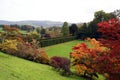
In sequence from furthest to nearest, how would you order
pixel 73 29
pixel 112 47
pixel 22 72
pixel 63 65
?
pixel 73 29
pixel 63 65
pixel 22 72
pixel 112 47

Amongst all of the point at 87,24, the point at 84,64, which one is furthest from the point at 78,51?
the point at 87,24

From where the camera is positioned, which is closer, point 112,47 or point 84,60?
point 112,47

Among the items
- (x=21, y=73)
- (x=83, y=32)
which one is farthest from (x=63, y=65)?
(x=83, y=32)

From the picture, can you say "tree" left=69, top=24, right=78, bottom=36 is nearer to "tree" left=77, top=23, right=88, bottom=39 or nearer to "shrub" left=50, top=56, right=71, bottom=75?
"tree" left=77, top=23, right=88, bottom=39

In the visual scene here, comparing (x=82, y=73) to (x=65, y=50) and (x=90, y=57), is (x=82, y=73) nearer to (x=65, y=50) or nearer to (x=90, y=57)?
(x=90, y=57)

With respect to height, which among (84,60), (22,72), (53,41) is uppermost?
(22,72)

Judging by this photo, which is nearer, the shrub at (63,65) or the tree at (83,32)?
the shrub at (63,65)

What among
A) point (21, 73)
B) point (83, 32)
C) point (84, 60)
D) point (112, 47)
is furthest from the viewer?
point (83, 32)

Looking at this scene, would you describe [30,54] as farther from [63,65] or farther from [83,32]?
[83,32]

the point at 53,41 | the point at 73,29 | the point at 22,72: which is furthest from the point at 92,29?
the point at 22,72

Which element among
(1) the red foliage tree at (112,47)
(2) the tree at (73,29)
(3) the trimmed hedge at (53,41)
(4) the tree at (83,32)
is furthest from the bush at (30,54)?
(2) the tree at (73,29)

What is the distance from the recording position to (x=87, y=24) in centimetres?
9919

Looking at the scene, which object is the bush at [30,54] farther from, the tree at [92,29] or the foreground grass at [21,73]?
the tree at [92,29]

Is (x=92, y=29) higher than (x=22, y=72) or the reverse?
the reverse
